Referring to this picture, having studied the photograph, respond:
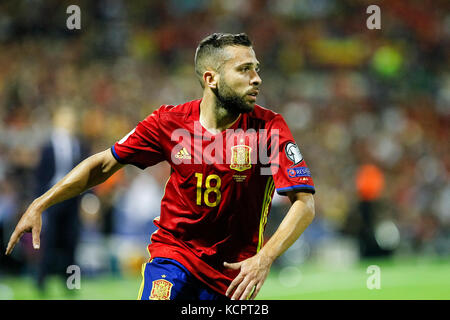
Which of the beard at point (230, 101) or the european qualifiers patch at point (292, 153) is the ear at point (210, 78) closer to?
the beard at point (230, 101)

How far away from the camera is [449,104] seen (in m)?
19.5

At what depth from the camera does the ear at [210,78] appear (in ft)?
15.1

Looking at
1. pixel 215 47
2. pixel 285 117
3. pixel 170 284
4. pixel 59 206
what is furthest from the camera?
pixel 285 117

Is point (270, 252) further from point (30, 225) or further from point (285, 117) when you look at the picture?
point (285, 117)

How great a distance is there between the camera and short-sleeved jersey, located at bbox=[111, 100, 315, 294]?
4.37 metres

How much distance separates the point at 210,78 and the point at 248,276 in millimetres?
1551

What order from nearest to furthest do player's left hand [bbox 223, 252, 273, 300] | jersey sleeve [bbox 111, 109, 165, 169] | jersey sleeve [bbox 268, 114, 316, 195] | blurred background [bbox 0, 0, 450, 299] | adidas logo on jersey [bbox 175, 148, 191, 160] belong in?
player's left hand [bbox 223, 252, 273, 300] < jersey sleeve [bbox 268, 114, 316, 195] < adidas logo on jersey [bbox 175, 148, 191, 160] < jersey sleeve [bbox 111, 109, 165, 169] < blurred background [bbox 0, 0, 450, 299]

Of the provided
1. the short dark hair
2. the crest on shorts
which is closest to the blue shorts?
the crest on shorts

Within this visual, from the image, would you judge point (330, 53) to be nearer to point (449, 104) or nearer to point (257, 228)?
point (449, 104)

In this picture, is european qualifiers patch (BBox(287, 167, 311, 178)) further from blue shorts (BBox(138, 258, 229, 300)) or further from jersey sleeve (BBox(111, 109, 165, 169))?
jersey sleeve (BBox(111, 109, 165, 169))

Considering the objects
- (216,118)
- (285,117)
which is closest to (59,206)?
(216,118)

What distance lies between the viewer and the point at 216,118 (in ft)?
15.1

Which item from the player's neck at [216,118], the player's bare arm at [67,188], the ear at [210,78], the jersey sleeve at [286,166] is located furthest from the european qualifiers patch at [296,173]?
the player's bare arm at [67,188]
